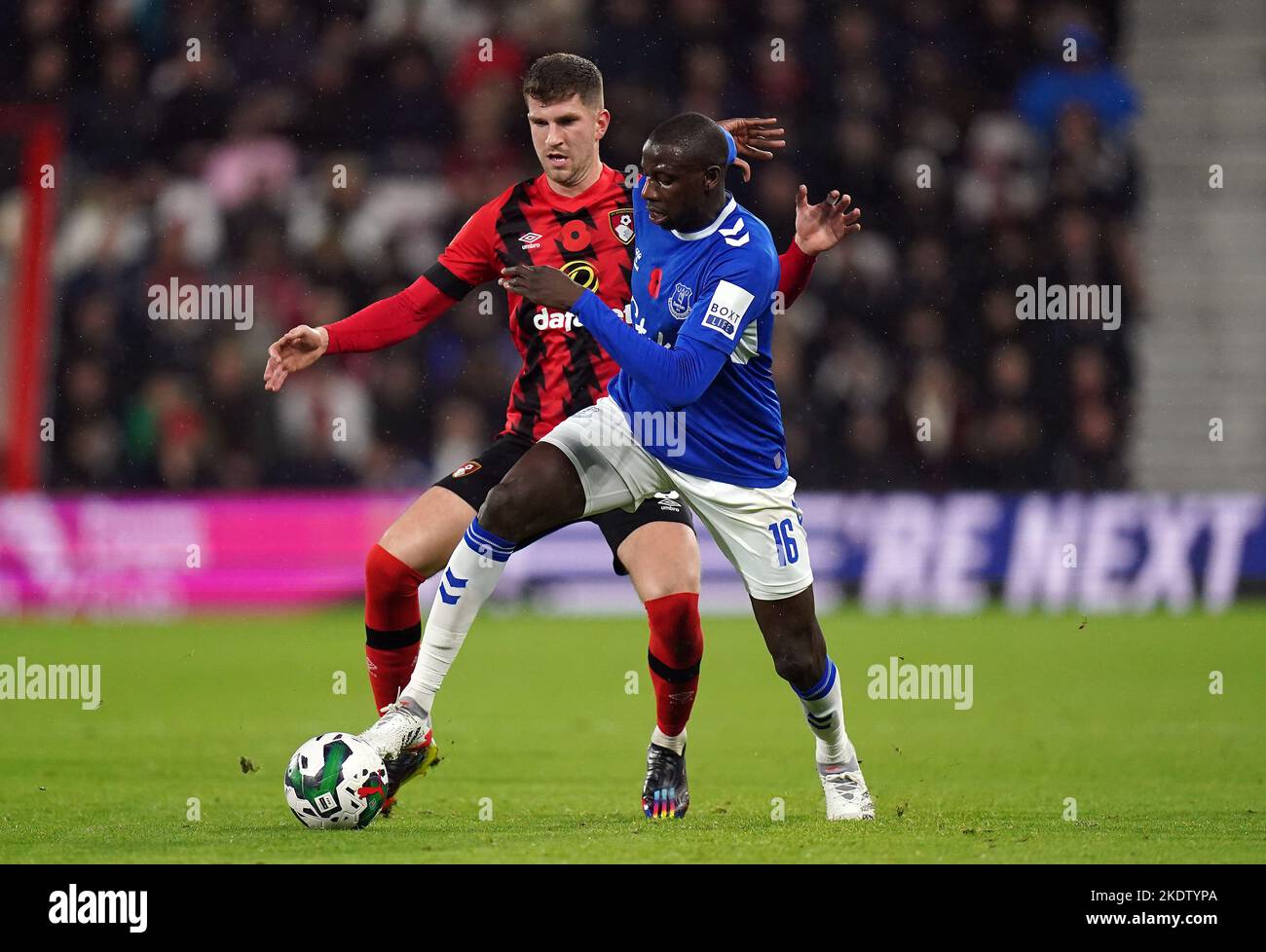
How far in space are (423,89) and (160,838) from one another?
35.6 feet

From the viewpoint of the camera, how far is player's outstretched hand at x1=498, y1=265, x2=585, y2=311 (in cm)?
561

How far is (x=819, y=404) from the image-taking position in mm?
14430

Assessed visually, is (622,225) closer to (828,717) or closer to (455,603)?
(455,603)

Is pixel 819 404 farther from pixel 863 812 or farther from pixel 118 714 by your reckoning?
pixel 863 812

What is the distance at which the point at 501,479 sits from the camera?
6270 millimetres

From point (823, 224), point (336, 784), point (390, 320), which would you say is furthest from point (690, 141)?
point (336, 784)

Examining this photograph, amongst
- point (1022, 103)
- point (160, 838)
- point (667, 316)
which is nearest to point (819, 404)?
point (1022, 103)

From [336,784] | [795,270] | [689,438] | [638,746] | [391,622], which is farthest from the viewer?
[638,746]

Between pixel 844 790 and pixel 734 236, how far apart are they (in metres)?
1.81

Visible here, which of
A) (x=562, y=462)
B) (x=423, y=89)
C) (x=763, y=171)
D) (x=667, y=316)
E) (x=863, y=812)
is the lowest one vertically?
(x=863, y=812)

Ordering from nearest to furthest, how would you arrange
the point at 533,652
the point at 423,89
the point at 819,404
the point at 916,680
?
the point at 916,680 < the point at 533,652 < the point at 819,404 < the point at 423,89

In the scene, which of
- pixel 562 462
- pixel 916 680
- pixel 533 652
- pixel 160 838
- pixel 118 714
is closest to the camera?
pixel 160 838

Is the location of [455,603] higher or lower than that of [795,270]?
lower

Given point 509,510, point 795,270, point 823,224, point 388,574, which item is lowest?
point 388,574
